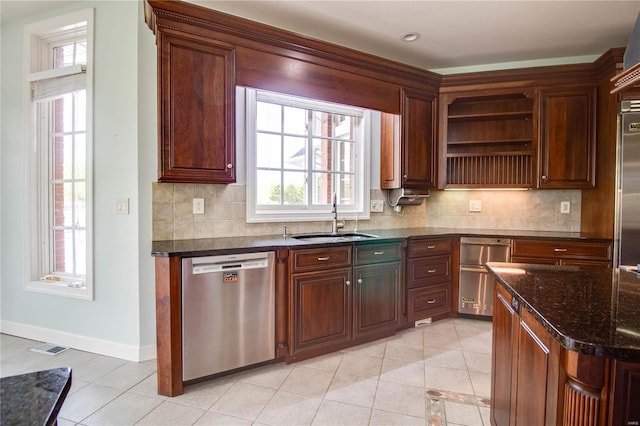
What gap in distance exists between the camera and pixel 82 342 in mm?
2748

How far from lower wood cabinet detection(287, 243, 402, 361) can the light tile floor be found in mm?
159

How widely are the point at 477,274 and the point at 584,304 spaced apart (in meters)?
2.51

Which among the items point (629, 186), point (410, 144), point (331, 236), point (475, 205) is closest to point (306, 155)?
point (331, 236)

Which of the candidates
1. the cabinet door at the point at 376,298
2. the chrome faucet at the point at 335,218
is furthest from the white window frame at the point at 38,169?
the cabinet door at the point at 376,298

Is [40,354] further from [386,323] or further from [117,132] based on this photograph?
[386,323]

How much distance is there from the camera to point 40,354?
2.65 meters

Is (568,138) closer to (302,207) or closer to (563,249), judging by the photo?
Answer: (563,249)

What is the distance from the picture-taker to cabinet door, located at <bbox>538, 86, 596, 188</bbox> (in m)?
3.30

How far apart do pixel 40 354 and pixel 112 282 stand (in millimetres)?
828

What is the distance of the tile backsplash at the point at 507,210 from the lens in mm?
3659

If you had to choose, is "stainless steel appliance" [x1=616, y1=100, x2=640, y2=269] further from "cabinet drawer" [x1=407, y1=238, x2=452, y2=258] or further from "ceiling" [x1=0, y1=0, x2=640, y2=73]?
"cabinet drawer" [x1=407, y1=238, x2=452, y2=258]

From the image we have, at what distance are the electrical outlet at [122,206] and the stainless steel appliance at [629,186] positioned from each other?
4.04 metres

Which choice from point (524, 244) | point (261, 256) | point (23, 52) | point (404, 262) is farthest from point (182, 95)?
point (524, 244)

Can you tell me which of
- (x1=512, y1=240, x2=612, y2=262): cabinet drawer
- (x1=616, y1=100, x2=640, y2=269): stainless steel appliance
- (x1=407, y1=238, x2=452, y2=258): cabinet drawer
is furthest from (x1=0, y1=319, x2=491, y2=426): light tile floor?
(x1=616, y1=100, x2=640, y2=269): stainless steel appliance
